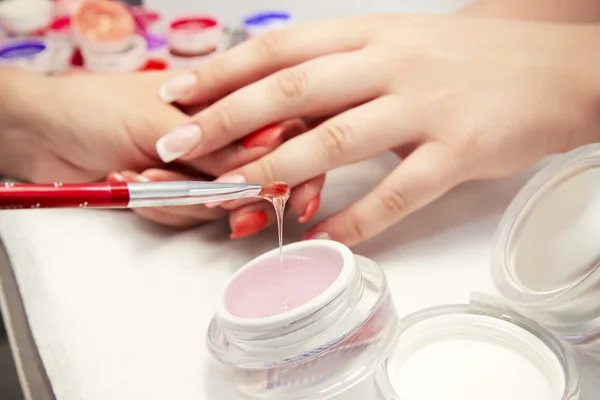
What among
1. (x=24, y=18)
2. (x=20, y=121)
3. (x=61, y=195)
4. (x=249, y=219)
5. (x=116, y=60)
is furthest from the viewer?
(x=24, y=18)

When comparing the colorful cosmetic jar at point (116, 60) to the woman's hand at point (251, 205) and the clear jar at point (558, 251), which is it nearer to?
the woman's hand at point (251, 205)

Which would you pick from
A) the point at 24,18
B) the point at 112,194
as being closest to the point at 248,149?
the point at 112,194

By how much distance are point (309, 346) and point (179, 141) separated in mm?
262

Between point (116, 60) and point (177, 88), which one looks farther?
point (116, 60)

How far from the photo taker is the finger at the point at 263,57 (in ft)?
2.10

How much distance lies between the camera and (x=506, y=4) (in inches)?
30.3

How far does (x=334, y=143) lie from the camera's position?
1.92 ft

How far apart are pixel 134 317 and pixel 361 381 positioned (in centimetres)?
20

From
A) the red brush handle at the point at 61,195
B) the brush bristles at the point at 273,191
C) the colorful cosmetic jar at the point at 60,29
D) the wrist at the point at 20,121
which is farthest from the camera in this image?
the colorful cosmetic jar at the point at 60,29

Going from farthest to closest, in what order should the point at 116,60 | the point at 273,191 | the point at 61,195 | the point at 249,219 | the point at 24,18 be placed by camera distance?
1. the point at 24,18
2. the point at 116,60
3. the point at 249,219
4. the point at 273,191
5. the point at 61,195

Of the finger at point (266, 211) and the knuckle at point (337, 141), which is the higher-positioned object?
the knuckle at point (337, 141)

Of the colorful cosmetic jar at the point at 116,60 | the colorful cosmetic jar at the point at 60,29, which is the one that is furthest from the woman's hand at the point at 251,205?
the colorful cosmetic jar at the point at 60,29

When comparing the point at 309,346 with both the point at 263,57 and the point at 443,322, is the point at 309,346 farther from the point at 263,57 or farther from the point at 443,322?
the point at 263,57

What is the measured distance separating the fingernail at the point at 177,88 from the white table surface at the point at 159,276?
0.43 ft
